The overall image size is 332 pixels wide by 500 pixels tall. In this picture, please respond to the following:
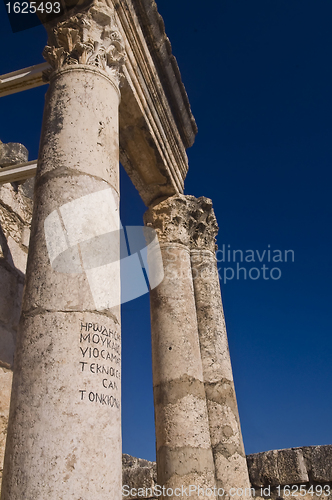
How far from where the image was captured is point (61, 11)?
18.2 ft

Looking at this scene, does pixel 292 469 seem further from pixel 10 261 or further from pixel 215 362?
pixel 10 261

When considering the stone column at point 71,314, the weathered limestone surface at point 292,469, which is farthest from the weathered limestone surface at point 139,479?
the stone column at point 71,314

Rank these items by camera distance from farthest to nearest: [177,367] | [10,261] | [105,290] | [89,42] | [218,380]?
1. [10,261]
2. [218,380]
3. [177,367]
4. [89,42]
5. [105,290]

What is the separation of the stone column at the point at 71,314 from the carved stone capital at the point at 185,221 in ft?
11.9

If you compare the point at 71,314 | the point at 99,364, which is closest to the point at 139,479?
the point at 99,364

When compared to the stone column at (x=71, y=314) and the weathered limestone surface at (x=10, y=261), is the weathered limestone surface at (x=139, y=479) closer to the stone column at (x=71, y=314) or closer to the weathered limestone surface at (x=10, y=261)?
the weathered limestone surface at (x=10, y=261)

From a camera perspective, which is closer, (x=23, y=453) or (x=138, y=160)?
(x=23, y=453)

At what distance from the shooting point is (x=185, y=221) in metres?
8.59

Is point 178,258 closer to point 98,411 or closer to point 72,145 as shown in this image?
point 72,145

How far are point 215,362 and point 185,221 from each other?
2913 mm

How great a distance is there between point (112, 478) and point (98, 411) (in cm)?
48

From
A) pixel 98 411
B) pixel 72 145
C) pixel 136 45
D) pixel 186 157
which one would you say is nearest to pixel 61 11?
pixel 136 45

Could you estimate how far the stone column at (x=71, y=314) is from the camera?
2.85m

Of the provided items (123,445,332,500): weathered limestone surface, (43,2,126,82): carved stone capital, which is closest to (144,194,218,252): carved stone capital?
(43,2,126,82): carved stone capital
